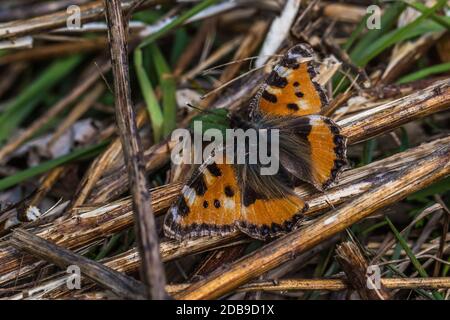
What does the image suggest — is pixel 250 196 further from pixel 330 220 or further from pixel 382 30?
pixel 382 30

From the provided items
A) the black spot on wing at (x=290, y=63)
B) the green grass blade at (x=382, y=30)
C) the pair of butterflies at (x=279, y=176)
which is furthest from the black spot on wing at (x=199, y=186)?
the green grass blade at (x=382, y=30)

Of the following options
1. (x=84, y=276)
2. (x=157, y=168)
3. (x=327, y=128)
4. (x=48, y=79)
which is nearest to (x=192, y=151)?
(x=157, y=168)

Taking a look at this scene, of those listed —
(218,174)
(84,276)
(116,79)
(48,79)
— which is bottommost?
(84,276)

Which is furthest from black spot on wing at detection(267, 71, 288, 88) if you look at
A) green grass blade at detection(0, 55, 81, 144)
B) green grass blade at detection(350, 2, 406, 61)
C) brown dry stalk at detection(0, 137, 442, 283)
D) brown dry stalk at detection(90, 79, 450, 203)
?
green grass blade at detection(0, 55, 81, 144)

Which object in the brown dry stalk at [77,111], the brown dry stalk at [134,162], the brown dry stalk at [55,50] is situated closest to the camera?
the brown dry stalk at [134,162]

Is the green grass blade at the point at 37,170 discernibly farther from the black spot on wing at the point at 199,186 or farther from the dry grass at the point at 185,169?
the black spot on wing at the point at 199,186
